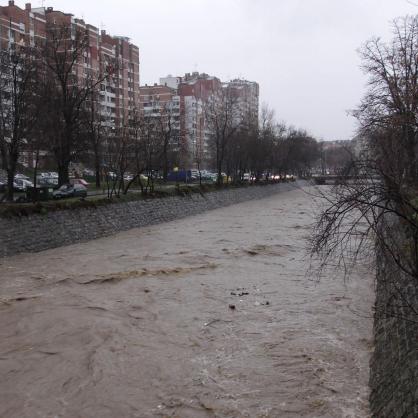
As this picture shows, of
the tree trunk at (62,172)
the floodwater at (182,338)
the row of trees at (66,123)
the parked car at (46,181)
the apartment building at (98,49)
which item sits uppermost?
the apartment building at (98,49)

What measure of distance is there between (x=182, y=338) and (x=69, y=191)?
2783cm

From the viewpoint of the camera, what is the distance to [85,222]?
87.0ft

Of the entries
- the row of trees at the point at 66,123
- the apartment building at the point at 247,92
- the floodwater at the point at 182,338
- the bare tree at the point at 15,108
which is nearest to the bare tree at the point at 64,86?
the row of trees at the point at 66,123

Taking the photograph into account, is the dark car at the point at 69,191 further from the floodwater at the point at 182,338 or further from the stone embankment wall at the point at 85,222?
the floodwater at the point at 182,338

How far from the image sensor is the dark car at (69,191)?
3579cm

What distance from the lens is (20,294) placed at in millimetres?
14977

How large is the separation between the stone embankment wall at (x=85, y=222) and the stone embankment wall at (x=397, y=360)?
15985mm

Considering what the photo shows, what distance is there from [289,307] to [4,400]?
7347mm

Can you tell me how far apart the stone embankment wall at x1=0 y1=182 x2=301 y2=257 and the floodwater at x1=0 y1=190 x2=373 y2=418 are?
72.6 inches

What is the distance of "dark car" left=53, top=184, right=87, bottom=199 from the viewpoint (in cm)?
3579

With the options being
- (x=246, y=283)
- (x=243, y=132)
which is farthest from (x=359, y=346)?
(x=243, y=132)

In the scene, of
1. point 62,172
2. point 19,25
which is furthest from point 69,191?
point 19,25

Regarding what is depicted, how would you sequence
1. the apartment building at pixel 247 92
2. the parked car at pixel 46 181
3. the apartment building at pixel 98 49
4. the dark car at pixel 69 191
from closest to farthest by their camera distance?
the dark car at pixel 69 191, the parked car at pixel 46 181, the apartment building at pixel 98 49, the apartment building at pixel 247 92

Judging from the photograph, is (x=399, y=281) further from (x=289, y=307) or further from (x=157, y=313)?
(x=157, y=313)
